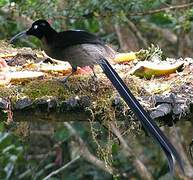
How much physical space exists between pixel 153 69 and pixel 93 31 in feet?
9.03

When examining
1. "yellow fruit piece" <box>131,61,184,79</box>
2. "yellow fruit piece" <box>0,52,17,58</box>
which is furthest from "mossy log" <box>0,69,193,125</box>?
"yellow fruit piece" <box>0,52,17,58</box>

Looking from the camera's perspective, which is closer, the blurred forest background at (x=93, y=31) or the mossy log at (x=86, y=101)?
the mossy log at (x=86, y=101)

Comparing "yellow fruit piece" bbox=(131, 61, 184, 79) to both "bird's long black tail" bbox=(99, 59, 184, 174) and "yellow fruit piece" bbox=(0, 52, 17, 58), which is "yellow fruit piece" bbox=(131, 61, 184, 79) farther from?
"yellow fruit piece" bbox=(0, 52, 17, 58)

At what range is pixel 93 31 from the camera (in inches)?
Result: 232

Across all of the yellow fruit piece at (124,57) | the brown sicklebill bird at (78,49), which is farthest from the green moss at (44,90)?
the yellow fruit piece at (124,57)

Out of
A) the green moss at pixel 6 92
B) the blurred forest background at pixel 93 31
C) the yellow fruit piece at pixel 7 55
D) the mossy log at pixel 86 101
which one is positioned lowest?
the blurred forest background at pixel 93 31

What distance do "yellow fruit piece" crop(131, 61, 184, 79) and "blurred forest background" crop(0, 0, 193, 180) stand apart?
1229mm

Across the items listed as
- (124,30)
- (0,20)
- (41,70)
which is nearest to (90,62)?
(41,70)

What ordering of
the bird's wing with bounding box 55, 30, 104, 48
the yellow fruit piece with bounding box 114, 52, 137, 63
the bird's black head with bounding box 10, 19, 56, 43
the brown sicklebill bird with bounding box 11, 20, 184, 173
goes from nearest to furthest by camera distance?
1. the brown sicklebill bird with bounding box 11, 20, 184, 173
2. the bird's wing with bounding box 55, 30, 104, 48
3. the bird's black head with bounding box 10, 19, 56, 43
4. the yellow fruit piece with bounding box 114, 52, 137, 63

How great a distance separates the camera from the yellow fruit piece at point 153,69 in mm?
3171

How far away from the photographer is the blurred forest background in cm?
479

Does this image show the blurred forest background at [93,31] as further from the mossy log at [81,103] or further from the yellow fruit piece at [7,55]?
the mossy log at [81,103]

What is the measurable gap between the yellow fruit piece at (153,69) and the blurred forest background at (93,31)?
48.4 inches

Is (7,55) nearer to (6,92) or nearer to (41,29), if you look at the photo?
(41,29)
